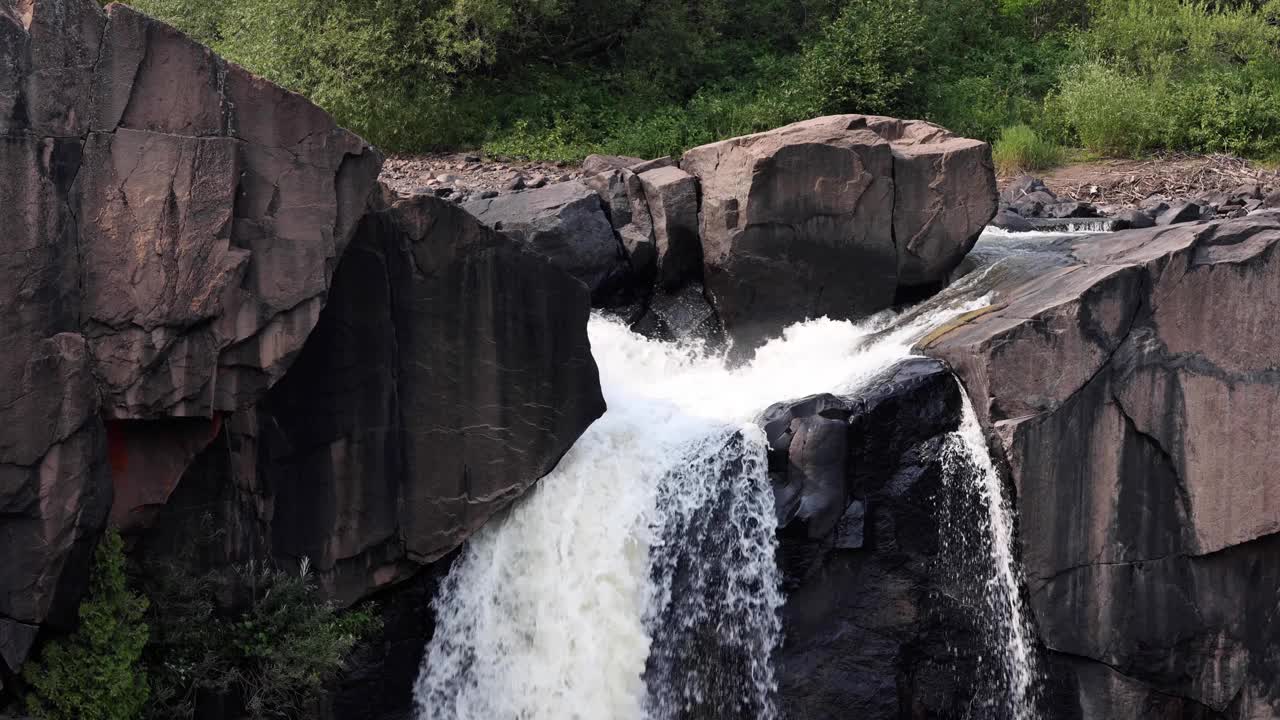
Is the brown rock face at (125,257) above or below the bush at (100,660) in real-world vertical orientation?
above

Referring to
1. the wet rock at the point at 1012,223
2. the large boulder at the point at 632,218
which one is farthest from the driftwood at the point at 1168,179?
the large boulder at the point at 632,218

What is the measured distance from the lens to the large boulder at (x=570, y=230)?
11.1 meters

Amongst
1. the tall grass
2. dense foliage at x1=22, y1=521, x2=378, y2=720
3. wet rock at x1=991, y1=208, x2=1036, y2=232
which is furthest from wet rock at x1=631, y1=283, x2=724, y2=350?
the tall grass

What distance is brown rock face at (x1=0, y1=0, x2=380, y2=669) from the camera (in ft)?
22.0

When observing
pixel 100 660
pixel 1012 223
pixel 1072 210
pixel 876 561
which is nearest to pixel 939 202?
pixel 1012 223

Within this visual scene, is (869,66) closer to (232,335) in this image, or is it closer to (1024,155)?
(1024,155)

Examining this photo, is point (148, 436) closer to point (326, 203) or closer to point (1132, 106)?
point (326, 203)

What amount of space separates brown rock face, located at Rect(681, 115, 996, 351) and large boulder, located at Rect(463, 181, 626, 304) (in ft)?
3.00

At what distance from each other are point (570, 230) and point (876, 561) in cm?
423

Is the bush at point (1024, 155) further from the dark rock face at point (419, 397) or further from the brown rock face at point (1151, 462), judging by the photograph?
the dark rock face at point (419, 397)

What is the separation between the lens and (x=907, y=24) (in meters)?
19.5

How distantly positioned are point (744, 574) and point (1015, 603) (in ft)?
6.51

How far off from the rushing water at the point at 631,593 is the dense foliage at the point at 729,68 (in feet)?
29.6

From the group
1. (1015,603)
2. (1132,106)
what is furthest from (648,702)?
(1132,106)
